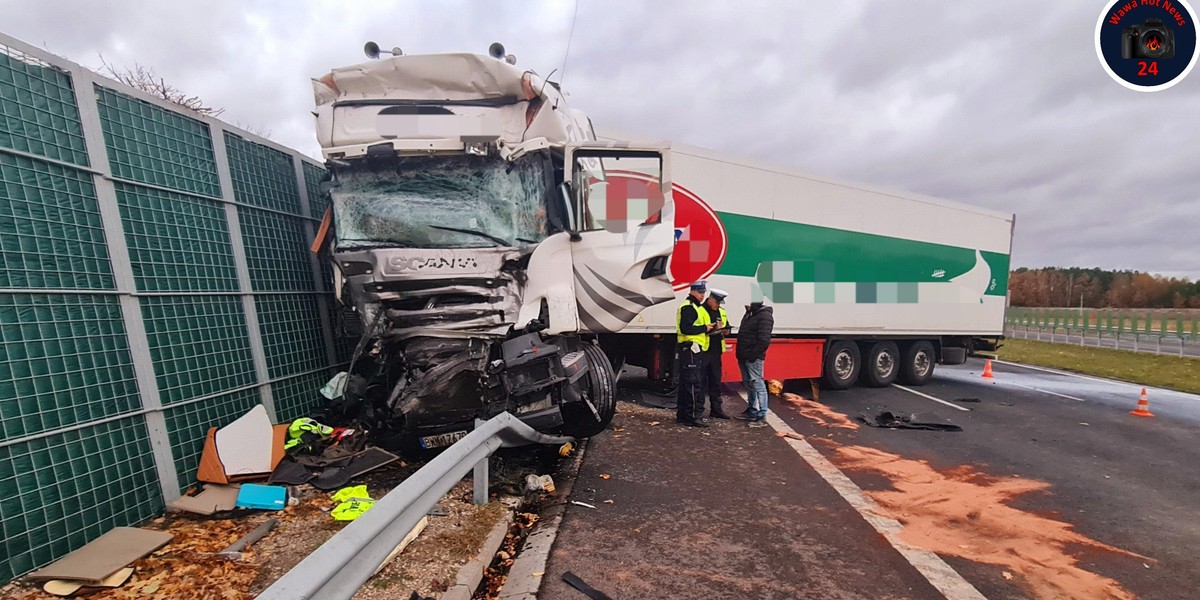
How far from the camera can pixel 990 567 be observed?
339cm

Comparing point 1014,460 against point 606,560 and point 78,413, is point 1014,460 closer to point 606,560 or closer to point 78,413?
point 606,560

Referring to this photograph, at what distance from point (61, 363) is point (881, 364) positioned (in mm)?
11020

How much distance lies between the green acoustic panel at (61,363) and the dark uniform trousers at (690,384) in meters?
5.09

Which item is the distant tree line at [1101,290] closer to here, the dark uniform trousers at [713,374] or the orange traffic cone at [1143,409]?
the orange traffic cone at [1143,409]

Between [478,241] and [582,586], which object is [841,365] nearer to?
[478,241]

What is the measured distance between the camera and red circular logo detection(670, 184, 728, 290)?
8.37 m

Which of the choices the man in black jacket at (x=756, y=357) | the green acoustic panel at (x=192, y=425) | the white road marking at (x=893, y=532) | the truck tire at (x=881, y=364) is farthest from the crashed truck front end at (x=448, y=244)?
the truck tire at (x=881, y=364)

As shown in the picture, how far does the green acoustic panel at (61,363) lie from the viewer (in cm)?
303

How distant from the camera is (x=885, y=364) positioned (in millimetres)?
10828

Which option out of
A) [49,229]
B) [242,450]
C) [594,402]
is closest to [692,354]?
[594,402]

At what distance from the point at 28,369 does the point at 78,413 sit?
354mm

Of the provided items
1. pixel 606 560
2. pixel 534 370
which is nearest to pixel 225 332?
pixel 534 370

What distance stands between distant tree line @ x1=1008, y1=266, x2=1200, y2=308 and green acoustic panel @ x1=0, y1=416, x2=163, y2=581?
70064 mm

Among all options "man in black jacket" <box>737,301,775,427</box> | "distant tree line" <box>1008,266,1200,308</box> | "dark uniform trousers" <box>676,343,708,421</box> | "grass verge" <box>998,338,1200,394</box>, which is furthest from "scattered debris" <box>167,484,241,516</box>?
"distant tree line" <box>1008,266,1200,308</box>
